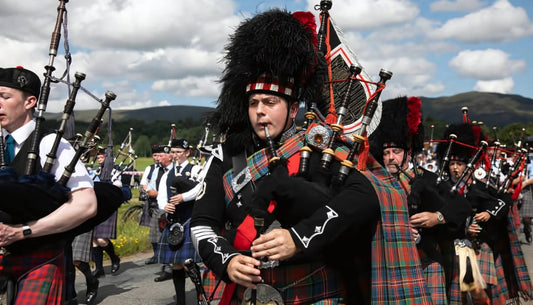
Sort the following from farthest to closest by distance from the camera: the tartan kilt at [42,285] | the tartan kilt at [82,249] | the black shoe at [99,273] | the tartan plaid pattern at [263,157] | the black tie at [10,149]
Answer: the black shoe at [99,273] → the tartan kilt at [82,249] → the black tie at [10,149] → the tartan kilt at [42,285] → the tartan plaid pattern at [263,157]

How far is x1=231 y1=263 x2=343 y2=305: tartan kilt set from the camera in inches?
96.7

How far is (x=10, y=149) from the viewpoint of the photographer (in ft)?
10.1

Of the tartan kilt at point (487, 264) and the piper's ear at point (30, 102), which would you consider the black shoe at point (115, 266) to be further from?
the piper's ear at point (30, 102)

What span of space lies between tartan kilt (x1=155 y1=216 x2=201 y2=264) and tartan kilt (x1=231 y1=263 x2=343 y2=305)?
4.19m

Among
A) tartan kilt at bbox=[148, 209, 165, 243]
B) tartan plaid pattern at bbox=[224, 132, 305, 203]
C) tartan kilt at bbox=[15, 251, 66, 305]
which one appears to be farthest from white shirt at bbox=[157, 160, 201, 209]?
tartan plaid pattern at bbox=[224, 132, 305, 203]

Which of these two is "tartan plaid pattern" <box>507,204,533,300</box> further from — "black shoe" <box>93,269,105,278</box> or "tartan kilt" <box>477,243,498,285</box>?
"black shoe" <box>93,269,105,278</box>

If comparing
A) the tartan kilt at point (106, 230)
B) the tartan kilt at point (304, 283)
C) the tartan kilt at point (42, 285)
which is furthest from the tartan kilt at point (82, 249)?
the tartan kilt at point (304, 283)

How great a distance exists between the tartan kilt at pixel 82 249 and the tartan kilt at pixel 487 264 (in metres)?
4.82

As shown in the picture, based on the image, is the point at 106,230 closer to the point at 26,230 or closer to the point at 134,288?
the point at 134,288

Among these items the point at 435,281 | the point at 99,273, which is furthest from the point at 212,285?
the point at 99,273

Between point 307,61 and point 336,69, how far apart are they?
387 millimetres

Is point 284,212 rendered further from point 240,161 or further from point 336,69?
point 336,69

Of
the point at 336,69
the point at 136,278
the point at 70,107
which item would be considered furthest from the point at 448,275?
the point at 136,278

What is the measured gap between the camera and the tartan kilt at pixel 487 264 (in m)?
5.52
